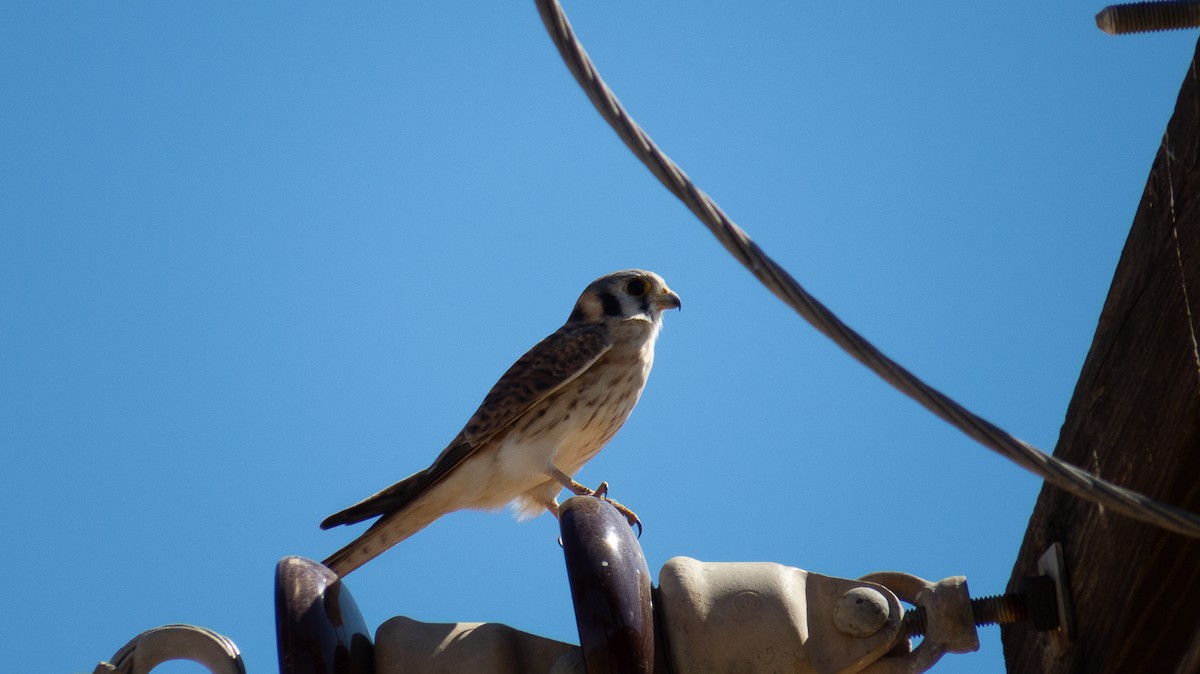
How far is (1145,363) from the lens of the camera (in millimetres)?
2037

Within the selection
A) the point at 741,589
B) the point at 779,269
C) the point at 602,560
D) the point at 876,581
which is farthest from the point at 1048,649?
the point at 779,269

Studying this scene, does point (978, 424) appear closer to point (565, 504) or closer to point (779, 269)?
point (779, 269)

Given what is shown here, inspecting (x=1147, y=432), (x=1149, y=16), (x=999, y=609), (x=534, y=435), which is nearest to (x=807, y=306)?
(x=1147, y=432)

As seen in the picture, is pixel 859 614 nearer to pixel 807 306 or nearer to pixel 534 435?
pixel 807 306

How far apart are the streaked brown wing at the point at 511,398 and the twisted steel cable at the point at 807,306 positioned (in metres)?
2.89

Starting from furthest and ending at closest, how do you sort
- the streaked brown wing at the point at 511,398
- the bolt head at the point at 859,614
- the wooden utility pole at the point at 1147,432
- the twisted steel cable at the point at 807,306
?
1. the streaked brown wing at the point at 511,398
2. the bolt head at the point at 859,614
3. the wooden utility pole at the point at 1147,432
4. the twisted steel cable at the point at 807,306

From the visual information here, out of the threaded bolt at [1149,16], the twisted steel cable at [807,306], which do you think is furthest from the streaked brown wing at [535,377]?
the twisted steel cable at [807,306]

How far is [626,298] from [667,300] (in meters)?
0.16

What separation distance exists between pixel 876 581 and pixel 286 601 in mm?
1014

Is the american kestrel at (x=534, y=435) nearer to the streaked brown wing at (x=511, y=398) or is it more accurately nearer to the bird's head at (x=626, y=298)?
the streaked brown wing at (x=511, y=398)

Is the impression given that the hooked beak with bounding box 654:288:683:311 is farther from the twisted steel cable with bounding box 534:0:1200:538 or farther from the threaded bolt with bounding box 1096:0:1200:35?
the twisted steel cable with bounding box 534:0:1200:538

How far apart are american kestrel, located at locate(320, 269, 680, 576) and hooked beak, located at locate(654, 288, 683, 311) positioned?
0.30m

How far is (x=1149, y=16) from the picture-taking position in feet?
6.66

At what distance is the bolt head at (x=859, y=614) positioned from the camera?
7.41ft
